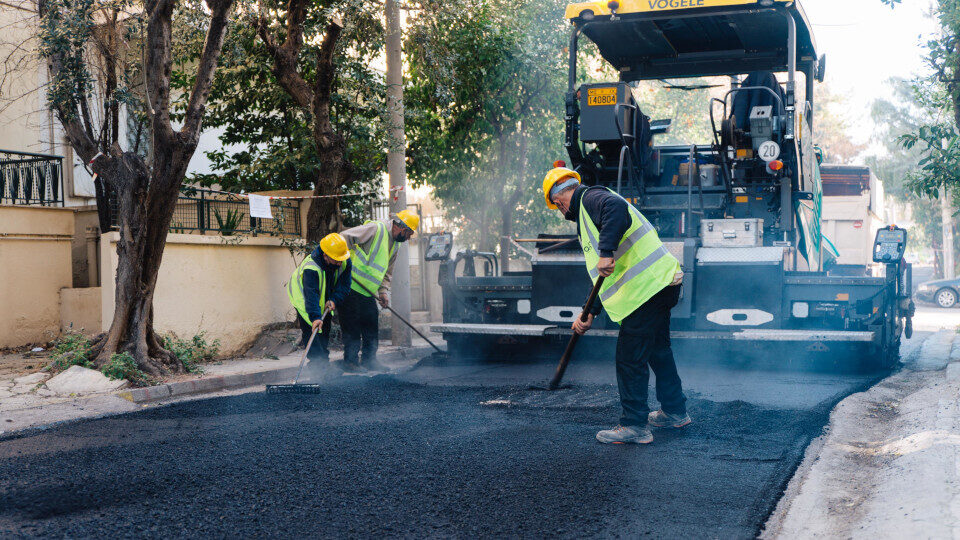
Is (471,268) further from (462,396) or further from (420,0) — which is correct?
(420,0)

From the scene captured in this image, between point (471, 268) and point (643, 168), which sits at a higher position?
point (643, 168)

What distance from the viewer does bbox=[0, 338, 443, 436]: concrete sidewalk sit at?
247 inches

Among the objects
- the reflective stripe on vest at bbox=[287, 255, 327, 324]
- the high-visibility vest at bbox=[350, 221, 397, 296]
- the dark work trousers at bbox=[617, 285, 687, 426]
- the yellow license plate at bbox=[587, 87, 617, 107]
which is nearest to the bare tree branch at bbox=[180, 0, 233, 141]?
the reflective stripe on vest at bbox=[287, 255, 327, 324]

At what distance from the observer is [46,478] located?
13.9 feet

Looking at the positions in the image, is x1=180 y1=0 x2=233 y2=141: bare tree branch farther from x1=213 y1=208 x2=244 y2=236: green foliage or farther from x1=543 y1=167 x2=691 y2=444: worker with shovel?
x1=543 y1=167 x2=691 y2=444: worker with shovel

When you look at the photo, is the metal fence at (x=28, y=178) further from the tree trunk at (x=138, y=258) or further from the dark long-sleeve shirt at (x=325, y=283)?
the dark long-sleeve shirt at (x=325, y=283)

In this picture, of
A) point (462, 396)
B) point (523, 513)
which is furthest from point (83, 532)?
point (462, 396)

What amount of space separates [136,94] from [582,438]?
7.69 meters

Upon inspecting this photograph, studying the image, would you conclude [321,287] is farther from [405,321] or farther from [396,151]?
[396,151]

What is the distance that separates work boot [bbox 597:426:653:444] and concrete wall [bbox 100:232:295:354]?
5946 millimetres

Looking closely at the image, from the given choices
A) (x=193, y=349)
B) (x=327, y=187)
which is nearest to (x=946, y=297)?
(x=327, y=187)

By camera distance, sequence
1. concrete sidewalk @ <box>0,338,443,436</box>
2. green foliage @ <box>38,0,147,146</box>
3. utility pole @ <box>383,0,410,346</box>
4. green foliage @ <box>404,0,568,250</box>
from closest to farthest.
Answer: concrete sidewalk @ <box>0,338,443,436</box> → green foliage @ <box>38,0,147,146</box> → utility pole @ <box>383,0,410,346</box> → green foliage @ <box>404,0,568,250</box>

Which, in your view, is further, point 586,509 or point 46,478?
point 46,478

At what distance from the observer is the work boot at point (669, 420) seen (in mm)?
5277
